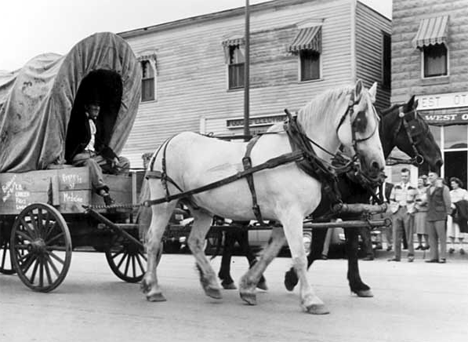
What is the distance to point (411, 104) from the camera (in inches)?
352

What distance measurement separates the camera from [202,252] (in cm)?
825

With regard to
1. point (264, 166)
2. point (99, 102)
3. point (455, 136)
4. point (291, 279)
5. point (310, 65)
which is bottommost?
point (291, 279)

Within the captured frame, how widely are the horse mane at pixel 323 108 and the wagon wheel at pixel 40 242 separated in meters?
3.20

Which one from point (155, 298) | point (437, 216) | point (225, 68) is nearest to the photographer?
point (155, 298)

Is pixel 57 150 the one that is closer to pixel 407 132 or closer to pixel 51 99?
pixel 51 99

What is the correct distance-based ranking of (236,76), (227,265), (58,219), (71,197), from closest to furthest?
(58,219), (71,197), (227,265), (236,76)

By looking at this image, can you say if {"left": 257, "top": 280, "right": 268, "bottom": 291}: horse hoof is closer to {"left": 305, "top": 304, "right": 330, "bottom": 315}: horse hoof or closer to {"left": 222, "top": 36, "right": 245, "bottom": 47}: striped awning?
{"left": 305, "top": 304, "right": 330, "bottom": 315}: horse hoof

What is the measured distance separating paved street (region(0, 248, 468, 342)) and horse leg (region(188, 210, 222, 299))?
0.15 m

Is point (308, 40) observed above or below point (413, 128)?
above

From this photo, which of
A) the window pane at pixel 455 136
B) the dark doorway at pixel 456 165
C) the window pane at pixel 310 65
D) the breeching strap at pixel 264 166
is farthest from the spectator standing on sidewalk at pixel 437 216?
the window pane at pixel 310 65

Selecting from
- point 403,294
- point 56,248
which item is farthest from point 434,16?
point 56,248

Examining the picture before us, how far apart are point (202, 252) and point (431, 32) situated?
13829 mm

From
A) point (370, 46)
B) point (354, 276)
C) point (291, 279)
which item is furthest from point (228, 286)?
point (370, 46)

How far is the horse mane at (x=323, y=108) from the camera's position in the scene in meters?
7.21
